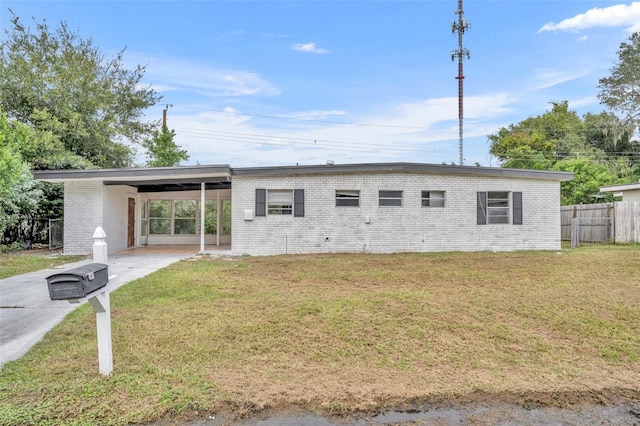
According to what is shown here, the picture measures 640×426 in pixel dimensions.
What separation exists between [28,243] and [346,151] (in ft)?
73.1

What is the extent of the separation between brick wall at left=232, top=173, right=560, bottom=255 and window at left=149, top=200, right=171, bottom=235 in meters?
5.60

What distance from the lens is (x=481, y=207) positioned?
13109 millimetres

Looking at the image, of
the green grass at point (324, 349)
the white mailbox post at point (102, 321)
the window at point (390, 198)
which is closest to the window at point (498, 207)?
the window at point (390, 198)

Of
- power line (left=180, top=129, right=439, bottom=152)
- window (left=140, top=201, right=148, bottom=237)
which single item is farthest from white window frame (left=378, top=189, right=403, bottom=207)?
power line (left=180, top=129, right=439, bottom=152)

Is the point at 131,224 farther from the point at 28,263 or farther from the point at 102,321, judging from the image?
the point at 102,321

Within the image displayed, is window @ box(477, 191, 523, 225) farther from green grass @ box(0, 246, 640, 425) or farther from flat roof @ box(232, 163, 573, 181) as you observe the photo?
green grass @ box(0, 246, 640, 425)

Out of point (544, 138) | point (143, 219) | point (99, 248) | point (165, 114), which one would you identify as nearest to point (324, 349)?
point (99, 248)

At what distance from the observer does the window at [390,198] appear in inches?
500

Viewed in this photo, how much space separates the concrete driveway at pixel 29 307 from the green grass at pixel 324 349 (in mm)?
268

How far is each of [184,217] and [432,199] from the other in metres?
10.4

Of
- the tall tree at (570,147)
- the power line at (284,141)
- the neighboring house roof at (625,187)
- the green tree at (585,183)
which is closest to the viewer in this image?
the neighboring house roof at (625,187)

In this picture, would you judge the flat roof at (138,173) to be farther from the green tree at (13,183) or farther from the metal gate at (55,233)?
the metal gate at (55,233)

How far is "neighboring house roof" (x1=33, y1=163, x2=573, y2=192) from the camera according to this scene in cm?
1156

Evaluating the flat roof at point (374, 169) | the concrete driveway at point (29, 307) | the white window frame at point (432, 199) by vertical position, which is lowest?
the concrete driveway at point (29, 307)
